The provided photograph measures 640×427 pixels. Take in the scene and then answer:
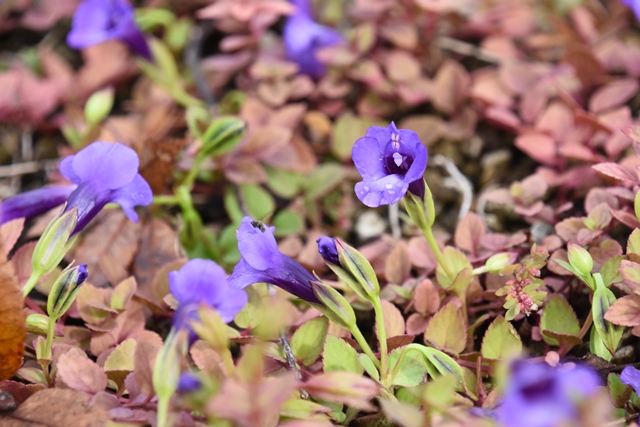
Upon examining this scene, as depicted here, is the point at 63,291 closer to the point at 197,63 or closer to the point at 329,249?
the point at 329,249

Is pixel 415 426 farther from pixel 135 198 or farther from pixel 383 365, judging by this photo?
pixel 135 198

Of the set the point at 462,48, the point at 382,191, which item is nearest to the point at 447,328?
the point at 382,191

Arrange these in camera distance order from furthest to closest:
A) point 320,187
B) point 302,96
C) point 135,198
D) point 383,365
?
point 302,96 < point 320,187 < point 135,198 < point 383,365

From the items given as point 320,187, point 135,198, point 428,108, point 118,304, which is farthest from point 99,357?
point 428,108

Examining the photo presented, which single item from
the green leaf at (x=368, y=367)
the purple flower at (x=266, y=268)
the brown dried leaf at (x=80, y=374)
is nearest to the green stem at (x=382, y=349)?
the green leaf at (x=368, y=367)

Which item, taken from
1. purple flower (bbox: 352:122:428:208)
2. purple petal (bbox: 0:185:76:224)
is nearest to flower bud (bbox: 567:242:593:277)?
purple flower (bbox: 352:122:428:208)

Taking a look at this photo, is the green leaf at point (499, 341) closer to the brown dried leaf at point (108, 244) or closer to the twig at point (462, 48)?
the brown dried leaf at point (108, 244)
